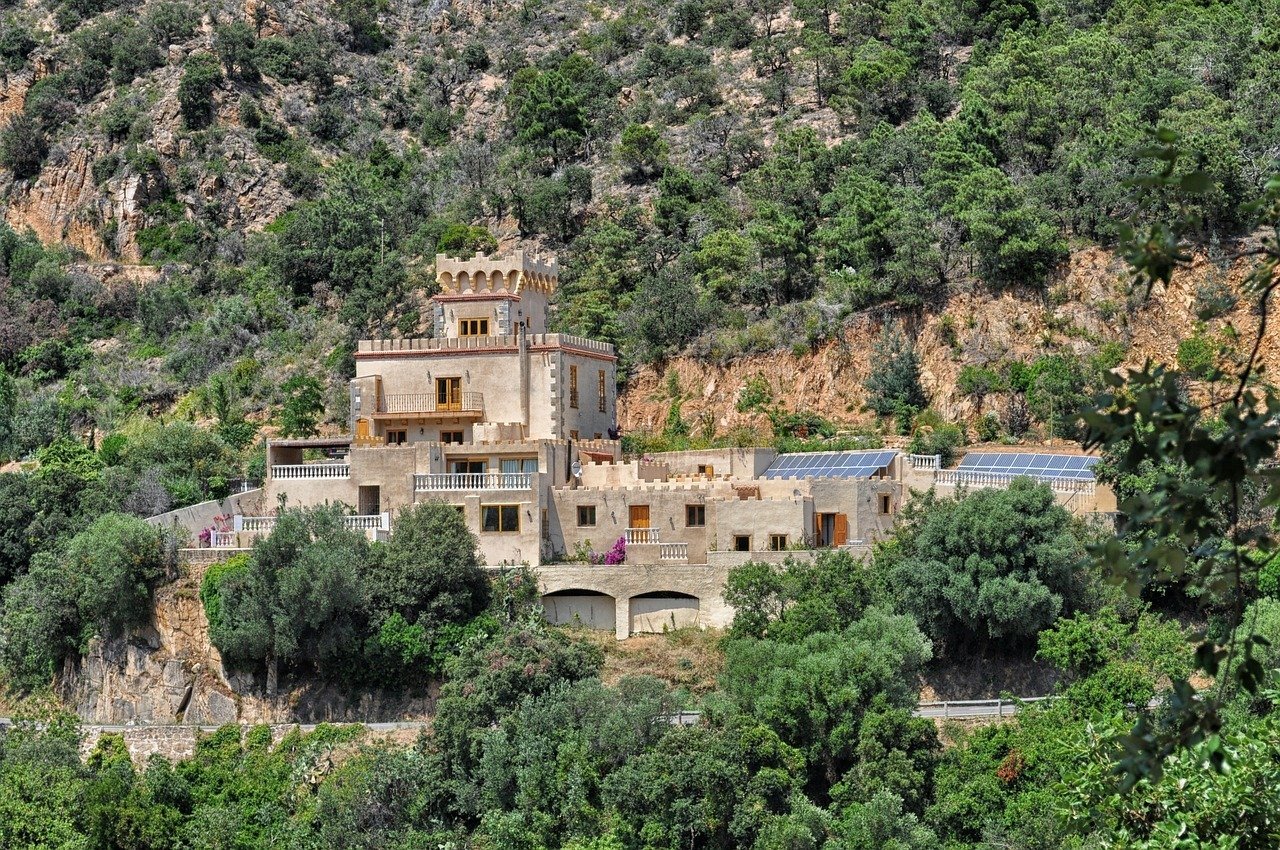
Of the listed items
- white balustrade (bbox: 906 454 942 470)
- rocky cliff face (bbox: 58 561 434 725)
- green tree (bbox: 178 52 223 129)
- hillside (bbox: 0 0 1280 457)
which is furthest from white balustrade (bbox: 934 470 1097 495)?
green tree (bbox: 178 52 223 129)

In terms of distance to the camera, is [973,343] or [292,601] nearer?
[292,601]

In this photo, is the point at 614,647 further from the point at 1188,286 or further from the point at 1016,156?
the point at 1016,156

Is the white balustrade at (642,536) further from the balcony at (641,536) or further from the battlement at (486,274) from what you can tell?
the battlement at (486,274)

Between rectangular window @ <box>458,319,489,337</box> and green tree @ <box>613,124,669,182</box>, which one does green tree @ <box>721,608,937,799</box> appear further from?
green tree @ <box>613,124,669,182</box>

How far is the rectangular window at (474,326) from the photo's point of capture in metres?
47.4

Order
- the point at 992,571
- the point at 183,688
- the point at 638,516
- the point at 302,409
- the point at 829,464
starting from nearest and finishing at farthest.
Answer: the point at 992,571 < the point at 183,688 < the point at 638,516 < the point at 829,464 < the point at 302,409

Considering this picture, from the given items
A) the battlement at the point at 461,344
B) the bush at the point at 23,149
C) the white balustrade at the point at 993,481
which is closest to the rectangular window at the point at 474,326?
the battlement at the point at 461,344

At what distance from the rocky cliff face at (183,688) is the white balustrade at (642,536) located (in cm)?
596

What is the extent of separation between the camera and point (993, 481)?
42625 millimetres

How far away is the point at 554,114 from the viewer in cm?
8081

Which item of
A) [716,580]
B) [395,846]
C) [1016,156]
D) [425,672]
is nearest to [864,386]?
[1016,156]

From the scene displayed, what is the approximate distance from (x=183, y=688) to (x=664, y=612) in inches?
420

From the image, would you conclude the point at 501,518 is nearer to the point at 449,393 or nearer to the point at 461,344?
the point at 449,393

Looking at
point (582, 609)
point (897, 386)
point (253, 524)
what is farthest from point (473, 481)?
point (897, 386)
